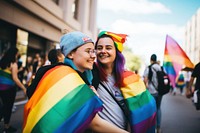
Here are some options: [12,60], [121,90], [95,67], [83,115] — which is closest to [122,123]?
[121,90]

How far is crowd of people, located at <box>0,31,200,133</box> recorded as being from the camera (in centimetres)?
137

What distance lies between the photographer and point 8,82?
5.21 metres

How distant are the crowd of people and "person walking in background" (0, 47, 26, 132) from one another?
127 inches

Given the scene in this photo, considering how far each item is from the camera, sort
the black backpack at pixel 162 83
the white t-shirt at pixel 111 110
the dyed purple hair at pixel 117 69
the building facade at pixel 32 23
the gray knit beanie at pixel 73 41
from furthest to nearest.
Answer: the building facade at pixel 32 23
the black backpack at pixel 162 83
the dyed purple hair at pixel 117 69
the white t-shirt at pixel 111 110
the gray knit beanie at pixel 73 41

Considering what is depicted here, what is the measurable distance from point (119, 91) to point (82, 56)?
0.65 meters

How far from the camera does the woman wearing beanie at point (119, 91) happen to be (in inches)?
80.8

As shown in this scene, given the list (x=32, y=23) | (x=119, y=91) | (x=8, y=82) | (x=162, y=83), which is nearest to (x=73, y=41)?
(x=119, y=91)

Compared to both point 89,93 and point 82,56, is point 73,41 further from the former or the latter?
point 89,93

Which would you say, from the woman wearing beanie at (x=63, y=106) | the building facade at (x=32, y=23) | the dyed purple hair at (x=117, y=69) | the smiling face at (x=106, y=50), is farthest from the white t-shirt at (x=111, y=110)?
the building facade at (x=32, y=23)

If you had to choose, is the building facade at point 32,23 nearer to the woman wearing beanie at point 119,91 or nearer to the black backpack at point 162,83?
the black backpack at point 162,83

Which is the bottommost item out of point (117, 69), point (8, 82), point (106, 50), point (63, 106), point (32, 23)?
point (8, 82)

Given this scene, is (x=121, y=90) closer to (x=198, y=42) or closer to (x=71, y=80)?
(x=71, y=80)

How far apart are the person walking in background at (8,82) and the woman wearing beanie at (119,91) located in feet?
11.5

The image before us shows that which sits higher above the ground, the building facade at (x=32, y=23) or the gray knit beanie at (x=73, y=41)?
the building facade at (x=32, y=23)
